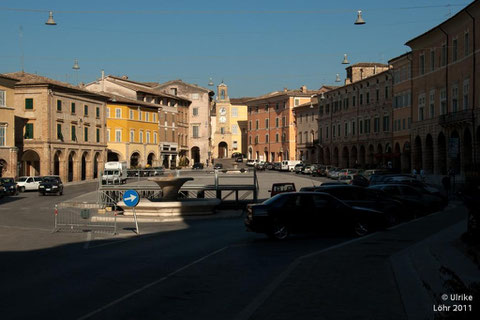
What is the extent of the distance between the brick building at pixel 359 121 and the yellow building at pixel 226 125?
135 feet

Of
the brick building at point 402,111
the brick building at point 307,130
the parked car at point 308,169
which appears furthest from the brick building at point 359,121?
the parked car at point 308,169

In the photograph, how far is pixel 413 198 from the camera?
93.5 feet

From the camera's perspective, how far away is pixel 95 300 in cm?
1106

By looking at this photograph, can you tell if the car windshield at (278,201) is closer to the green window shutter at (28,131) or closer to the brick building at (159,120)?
the green window shutter at (28,131)

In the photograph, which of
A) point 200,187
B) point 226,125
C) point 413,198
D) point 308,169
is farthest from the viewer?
point 226,125

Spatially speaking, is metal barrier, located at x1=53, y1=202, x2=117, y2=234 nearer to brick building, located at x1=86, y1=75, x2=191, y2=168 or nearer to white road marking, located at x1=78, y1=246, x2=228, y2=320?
white road marking, located at x1=78, y1=246, x2=228, y2=320

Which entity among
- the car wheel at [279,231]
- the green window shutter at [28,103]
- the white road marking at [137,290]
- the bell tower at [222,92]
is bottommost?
the white road marking at [137,290]

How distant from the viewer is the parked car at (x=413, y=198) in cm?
2805

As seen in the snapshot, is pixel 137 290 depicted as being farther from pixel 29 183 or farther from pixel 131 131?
pixel 131 131

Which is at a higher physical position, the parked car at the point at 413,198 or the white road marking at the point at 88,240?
the parked car at the point at 413,198

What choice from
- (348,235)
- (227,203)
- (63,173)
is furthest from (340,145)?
(348,235)

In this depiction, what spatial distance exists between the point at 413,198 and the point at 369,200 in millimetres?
5285

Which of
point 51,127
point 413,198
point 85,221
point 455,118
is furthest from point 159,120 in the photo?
point 413,198

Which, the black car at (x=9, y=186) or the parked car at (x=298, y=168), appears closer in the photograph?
the black car at (x=9, y=186)
